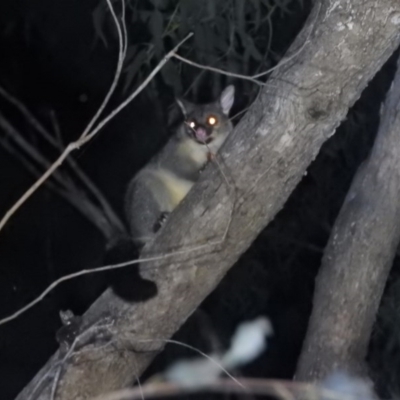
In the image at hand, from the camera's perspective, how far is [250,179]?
211 cm

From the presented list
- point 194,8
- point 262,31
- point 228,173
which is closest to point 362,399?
point 228,173

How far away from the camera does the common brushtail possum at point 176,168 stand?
9.86 ft

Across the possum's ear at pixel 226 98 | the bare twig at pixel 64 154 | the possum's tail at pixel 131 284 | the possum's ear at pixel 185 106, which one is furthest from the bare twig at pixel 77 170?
the possum's ear at pixel 226 98

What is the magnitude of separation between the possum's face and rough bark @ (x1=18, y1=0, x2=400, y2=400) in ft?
3.66

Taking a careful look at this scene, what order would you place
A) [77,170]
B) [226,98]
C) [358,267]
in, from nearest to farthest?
1. [77,170]
2. [358,267]
3. [226,98]

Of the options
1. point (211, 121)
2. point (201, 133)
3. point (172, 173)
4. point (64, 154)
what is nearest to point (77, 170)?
point (64, 154)

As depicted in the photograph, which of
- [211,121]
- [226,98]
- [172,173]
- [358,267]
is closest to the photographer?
[358,267]

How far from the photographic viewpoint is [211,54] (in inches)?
133

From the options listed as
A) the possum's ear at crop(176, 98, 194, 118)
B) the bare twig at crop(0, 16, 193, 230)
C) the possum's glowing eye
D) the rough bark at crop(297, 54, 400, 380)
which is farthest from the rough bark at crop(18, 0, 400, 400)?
the possum's ear at crop(176, 98, 194, 118)

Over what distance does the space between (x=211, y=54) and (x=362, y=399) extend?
5.72ft

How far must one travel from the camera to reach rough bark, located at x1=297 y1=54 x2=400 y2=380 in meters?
2.43

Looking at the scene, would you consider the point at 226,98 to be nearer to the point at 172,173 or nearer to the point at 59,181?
the point at 172,173

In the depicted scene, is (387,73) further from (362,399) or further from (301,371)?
(362,399)

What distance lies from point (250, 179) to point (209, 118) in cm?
136
